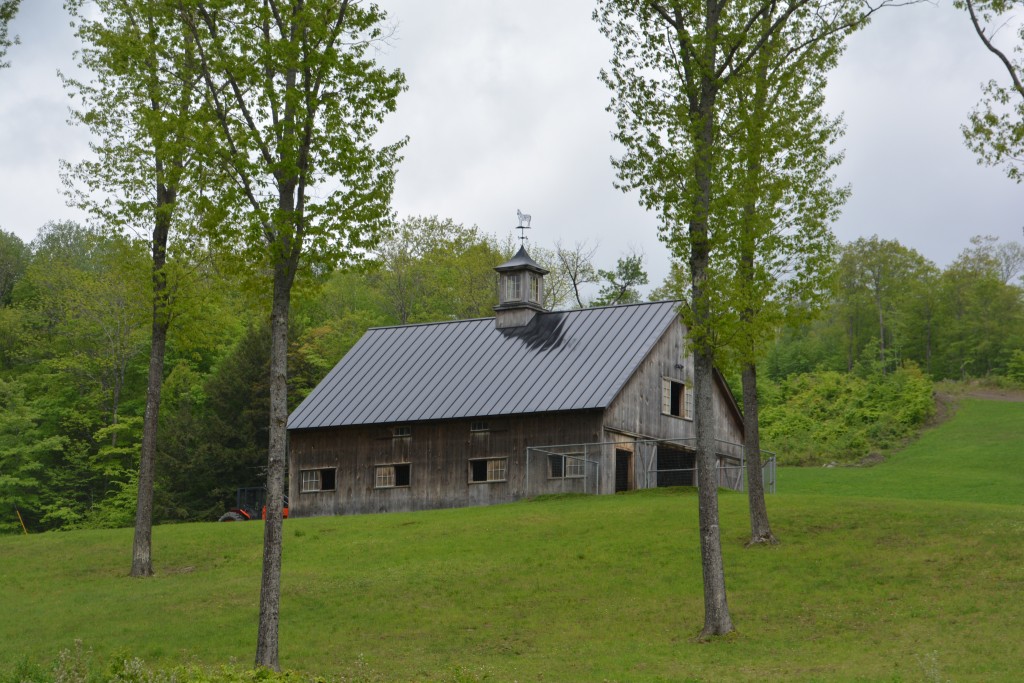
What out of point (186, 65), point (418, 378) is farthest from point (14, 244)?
point (186, 65)

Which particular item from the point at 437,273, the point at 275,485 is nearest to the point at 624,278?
the point at 437,273

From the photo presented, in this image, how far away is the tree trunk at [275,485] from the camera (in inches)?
634

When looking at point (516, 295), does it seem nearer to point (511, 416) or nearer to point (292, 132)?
point (511, 416)

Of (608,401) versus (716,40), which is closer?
(716,40)

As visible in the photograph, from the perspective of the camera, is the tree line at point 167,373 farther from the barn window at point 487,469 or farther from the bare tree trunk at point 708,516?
the bare tree trunk at point 708,516

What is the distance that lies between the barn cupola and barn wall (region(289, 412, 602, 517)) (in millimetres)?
6026

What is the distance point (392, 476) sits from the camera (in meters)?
37.6

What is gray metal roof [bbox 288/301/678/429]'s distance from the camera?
118ft

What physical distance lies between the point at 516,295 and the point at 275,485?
83.4ft

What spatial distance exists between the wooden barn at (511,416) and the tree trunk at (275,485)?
17812mm

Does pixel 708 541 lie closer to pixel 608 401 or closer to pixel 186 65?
pixel 186 65

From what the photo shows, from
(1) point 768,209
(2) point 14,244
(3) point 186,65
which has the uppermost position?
(2) point 14,244

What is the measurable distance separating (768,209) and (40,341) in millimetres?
47913

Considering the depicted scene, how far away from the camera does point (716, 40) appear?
19.6m
